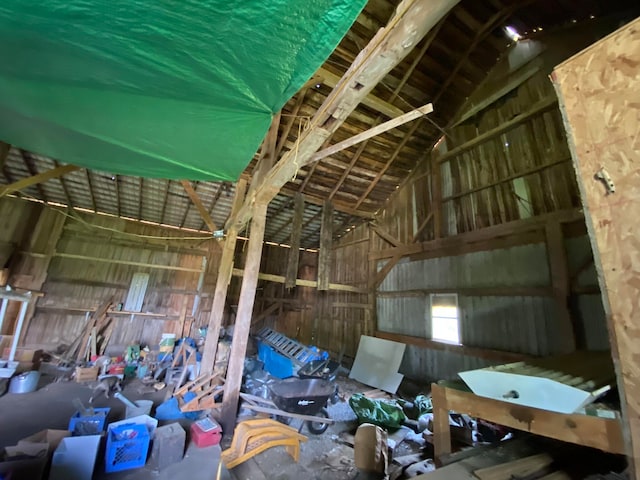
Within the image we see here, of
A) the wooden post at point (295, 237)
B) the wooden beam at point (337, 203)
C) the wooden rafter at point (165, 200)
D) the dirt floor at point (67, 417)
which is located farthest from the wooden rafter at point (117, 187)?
the wooden post at point (295, 237)

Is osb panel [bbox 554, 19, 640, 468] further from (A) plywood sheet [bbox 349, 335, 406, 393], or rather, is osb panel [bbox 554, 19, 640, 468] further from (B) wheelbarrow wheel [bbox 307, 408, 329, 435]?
(A) plywood sheet [bbox 349, 335, 406, 393]

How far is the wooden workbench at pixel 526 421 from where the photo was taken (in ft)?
3.38

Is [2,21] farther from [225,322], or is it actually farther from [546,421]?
[225,322]

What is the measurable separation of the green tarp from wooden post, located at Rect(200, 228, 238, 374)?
132 inches

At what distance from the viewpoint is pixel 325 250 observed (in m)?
7.23

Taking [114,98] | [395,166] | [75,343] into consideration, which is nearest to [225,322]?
[75,343]

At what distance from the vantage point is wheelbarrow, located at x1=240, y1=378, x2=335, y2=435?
12.5ft

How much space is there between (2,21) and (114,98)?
0.56m

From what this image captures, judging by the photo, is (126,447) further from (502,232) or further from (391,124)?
(502,232)

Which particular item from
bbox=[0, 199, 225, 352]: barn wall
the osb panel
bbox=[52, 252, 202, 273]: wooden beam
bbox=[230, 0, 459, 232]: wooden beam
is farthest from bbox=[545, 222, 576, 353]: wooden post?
bbox=[52, 252, 202, 273]: wooden beam

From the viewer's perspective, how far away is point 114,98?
1.74m

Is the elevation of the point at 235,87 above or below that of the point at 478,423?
above

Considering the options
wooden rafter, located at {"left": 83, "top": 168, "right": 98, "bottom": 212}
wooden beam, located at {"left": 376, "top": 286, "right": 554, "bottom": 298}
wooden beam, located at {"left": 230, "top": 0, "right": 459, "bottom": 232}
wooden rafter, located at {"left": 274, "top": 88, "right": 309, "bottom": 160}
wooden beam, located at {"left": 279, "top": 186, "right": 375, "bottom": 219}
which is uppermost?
wooden rafter, located at {"left": 274, "top": 88, "right": 309, "bottom": 160}

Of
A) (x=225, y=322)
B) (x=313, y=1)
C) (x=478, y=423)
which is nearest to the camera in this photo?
(x=313, y=1)
